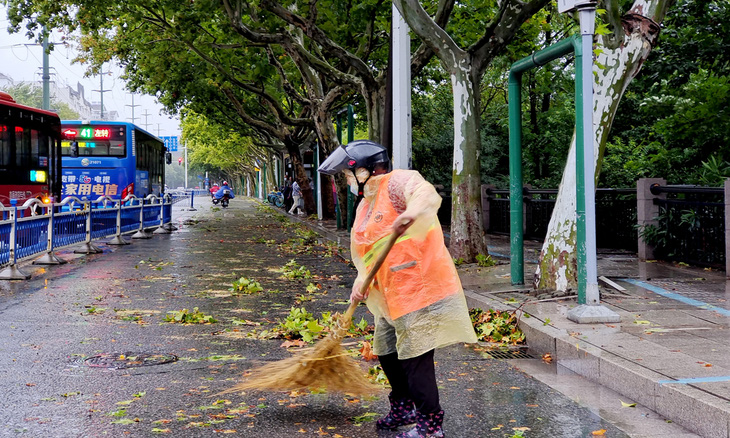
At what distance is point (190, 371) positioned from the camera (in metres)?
5.85

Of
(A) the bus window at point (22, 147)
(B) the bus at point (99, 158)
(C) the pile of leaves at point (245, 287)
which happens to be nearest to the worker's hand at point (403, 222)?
(C) the pile of leaves at point (245, 287)

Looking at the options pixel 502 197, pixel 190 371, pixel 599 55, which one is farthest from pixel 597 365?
pixel 502 197

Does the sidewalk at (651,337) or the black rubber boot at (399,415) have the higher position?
the sidewalk at (651,337)

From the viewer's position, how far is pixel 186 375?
573 centimetres

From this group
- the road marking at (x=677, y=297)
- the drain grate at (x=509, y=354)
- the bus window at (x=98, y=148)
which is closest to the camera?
the drain grate at (x=509, y=354)

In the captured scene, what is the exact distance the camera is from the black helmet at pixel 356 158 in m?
4.36

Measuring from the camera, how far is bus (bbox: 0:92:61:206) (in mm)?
15547

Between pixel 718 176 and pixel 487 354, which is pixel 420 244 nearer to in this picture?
pixel 487 354

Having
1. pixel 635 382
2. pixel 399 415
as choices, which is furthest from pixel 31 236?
pixel 635 382

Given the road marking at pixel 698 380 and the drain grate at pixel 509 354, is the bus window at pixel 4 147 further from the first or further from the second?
the road marking at pixel 698 380

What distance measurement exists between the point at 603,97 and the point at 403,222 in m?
5.78

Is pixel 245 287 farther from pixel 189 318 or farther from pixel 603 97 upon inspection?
pixel 603 97

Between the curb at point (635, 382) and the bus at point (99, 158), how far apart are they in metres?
18.3

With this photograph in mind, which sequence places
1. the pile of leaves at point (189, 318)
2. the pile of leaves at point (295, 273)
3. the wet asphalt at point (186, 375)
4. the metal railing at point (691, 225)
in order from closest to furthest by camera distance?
the wet asphalt at point (186, 375) → the pile of leaves at point (189, 318) → the metal railing at point (691, 225) → the pile of leaves at point (295, 273)
